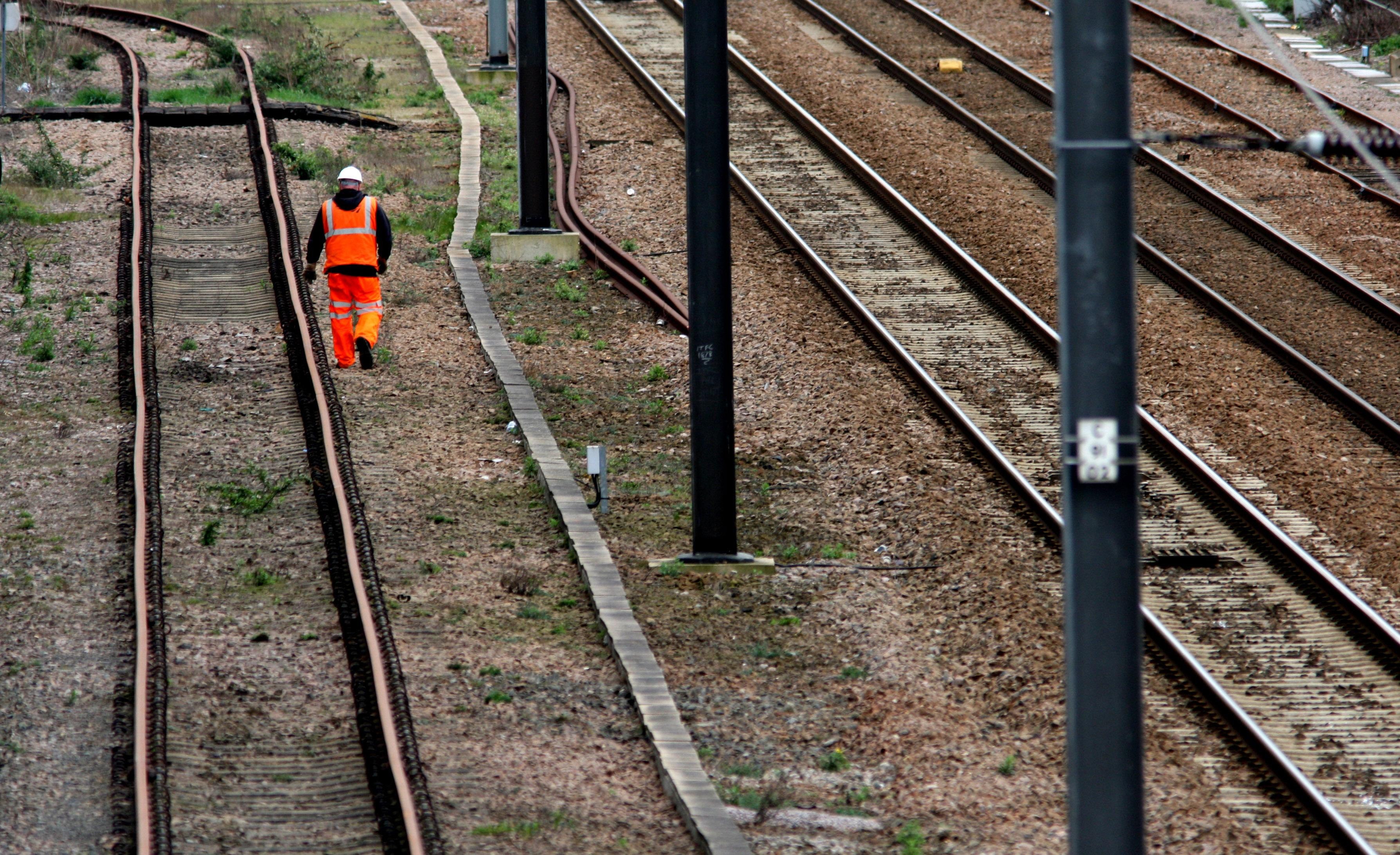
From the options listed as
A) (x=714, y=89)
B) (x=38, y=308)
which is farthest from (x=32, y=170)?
(x=714, y=89)

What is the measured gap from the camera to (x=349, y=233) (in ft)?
44.8

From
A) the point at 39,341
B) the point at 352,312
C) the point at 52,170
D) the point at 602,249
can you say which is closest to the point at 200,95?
the point at 52,170

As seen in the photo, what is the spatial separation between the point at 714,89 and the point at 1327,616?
5.07m

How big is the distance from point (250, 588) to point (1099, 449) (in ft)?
21.0

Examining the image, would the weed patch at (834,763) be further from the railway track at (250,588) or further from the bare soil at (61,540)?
the bare soil at (61,540)

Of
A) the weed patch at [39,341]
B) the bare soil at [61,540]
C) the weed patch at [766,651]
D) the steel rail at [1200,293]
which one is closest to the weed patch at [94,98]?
the bare soil at [61,540]

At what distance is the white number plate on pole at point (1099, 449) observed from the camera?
520cm

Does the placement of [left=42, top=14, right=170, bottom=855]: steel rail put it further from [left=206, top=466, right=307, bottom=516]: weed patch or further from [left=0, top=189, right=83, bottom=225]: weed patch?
[left=0, top=189, right=83, bottom=225]: weed patch

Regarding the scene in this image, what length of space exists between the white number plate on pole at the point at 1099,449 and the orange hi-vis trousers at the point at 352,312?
30.9ft

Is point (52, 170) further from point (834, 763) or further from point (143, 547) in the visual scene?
point (834, 763)

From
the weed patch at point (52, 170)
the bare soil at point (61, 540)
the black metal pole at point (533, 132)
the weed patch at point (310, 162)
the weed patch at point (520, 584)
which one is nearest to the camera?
the bare soil at point (61, 540)

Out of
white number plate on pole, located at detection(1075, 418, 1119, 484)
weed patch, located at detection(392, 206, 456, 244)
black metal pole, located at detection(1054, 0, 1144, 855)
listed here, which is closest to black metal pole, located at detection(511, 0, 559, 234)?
weed patch, located at detection(392, 206, 456, 244)

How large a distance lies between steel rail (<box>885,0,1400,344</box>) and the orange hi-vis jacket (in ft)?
21.3

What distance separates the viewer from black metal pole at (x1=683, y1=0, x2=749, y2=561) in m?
10.7
